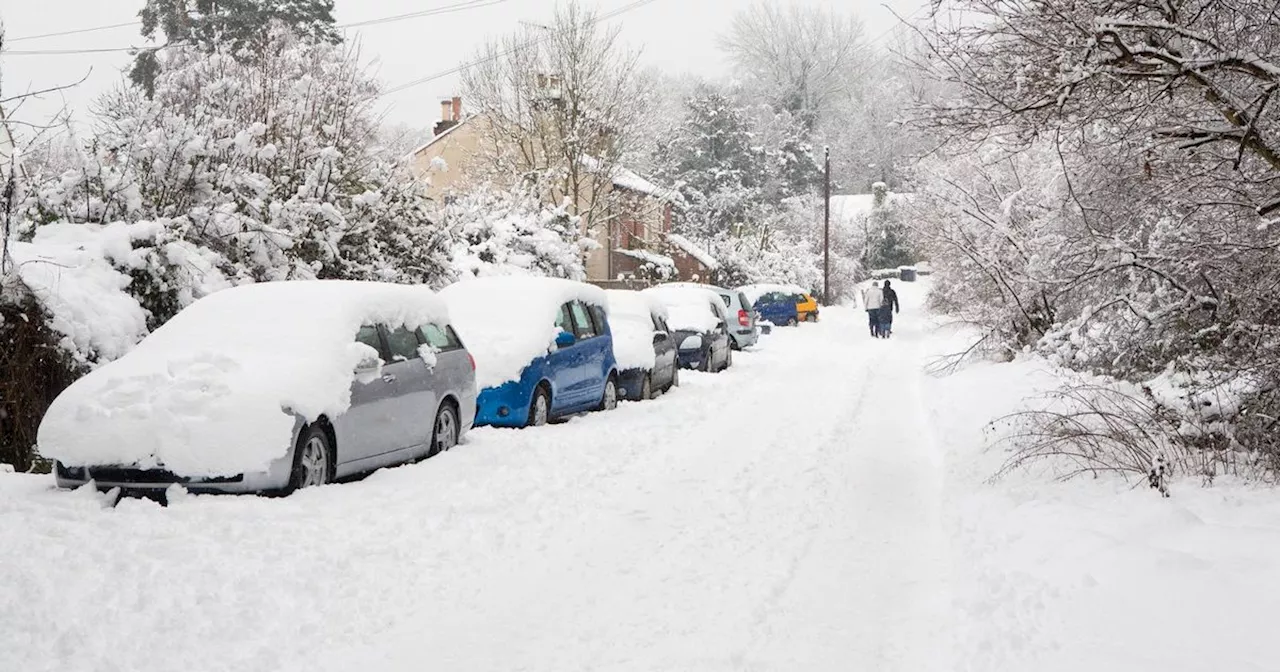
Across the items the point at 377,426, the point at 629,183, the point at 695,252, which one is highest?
the point at 629,183

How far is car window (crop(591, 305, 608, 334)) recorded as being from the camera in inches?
608

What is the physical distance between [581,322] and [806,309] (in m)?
33.5

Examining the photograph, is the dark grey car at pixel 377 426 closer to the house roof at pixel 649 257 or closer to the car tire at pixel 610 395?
the car tire at pixel 610 395

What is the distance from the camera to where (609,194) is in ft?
124

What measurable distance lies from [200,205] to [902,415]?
998cm

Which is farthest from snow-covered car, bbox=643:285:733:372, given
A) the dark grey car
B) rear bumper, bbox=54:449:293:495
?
rear bumper, bbox=54:449:293:495

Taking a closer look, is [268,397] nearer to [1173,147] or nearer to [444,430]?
[444,430]

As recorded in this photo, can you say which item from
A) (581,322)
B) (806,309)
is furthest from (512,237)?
(806,309)

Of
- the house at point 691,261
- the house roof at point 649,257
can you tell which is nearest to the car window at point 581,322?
the house roof at point 649,257

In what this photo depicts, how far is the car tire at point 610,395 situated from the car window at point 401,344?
16.0 feet

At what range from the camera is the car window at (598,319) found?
15438mm

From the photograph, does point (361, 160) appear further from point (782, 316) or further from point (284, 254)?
point (782, 316)

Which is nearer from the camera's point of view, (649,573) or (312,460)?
(649,573)

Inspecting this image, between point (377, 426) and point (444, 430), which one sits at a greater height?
point (377, 426)
